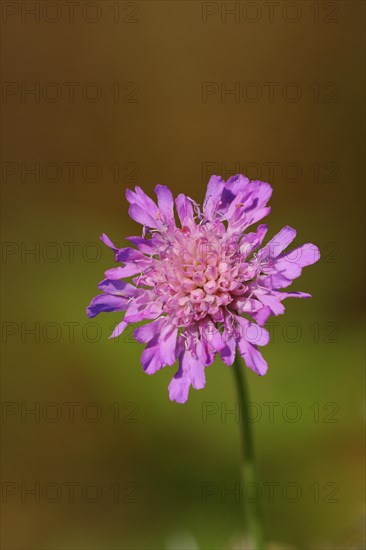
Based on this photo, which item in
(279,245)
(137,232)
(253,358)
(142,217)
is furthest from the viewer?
(137,232)

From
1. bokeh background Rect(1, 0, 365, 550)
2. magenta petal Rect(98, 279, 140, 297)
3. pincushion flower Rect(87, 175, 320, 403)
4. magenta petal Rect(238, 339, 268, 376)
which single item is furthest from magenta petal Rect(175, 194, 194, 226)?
bokeh background Rect(1, 0, 365, 550)

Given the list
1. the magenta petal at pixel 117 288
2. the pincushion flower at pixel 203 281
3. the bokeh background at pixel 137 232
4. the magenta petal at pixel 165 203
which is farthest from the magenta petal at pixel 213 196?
the bokeh background at pixel 137 232

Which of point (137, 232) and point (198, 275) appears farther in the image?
point (137, 232)

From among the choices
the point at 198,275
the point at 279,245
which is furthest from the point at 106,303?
the point at 279,245

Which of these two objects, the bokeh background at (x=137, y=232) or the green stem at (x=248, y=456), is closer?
the green stem at (x=248, y=456)

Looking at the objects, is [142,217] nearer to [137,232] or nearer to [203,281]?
[203,281]

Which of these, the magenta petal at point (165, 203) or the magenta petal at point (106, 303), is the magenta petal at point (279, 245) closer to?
the magenta petal at point (165, 203)

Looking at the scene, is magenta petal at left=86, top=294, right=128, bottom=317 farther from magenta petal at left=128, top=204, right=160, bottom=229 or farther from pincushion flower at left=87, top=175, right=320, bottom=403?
magenta petal at left=128, top=204, right=160, bottom=229
